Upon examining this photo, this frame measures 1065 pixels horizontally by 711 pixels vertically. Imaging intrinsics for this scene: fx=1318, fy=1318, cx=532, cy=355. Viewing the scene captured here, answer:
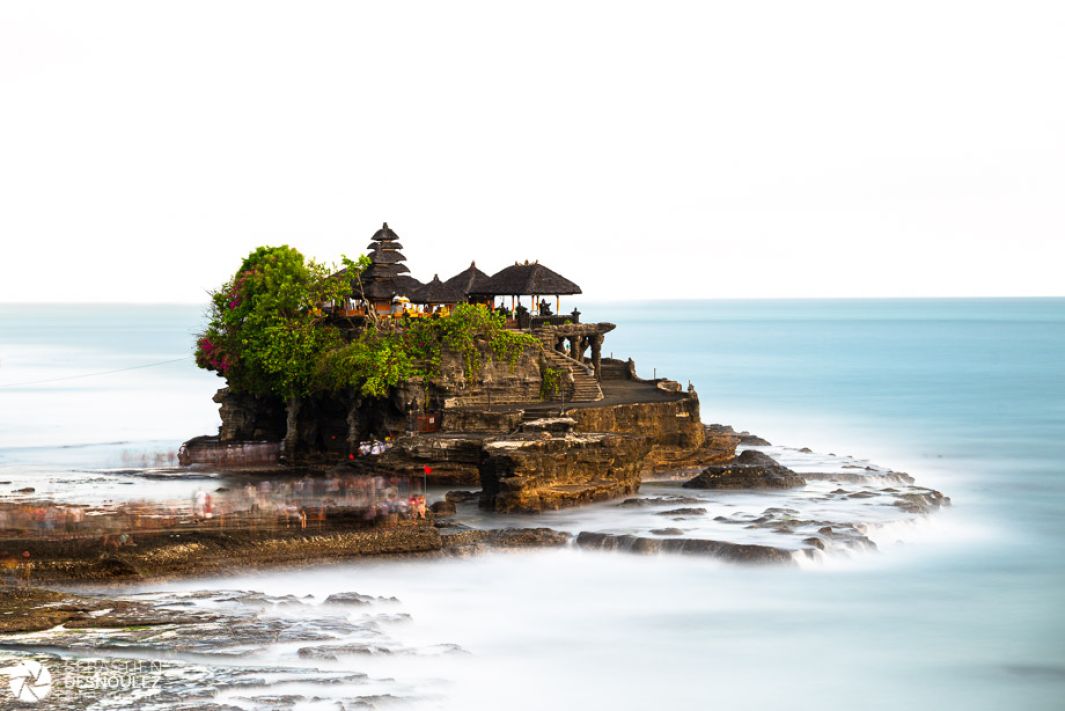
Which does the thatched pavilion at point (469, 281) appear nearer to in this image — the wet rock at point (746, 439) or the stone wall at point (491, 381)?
the stone wall at point (491, 381)

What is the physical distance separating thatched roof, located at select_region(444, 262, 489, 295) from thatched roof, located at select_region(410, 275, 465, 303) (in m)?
0.37

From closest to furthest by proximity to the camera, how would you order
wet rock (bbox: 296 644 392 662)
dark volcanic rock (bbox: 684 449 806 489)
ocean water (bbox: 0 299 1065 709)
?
1. wet rock (bbox: 296 644 392 662)
2. ocean water (bbox: 0 299 1065 709)
3. dark volcanic rock (bbox: 684 449 806 489)

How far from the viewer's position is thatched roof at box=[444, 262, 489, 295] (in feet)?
164

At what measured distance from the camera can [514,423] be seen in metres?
41.8

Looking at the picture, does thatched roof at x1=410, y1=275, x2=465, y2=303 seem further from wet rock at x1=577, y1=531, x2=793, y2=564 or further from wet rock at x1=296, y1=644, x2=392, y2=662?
wet rock at x1=296, y1=644, x2=392, y2=662

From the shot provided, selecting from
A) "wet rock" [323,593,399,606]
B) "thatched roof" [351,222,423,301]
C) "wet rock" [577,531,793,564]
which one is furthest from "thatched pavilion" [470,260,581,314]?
"wet rock" [323,593,399,606]

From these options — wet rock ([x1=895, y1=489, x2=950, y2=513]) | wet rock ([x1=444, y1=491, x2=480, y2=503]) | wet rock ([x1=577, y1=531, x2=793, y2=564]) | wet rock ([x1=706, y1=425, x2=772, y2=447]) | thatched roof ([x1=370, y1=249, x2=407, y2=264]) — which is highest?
thatched roof ([x1=370, y1=249, x2=407, y2=264])

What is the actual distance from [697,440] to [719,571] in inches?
574

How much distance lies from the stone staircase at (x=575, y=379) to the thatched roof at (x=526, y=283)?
8.89 ft

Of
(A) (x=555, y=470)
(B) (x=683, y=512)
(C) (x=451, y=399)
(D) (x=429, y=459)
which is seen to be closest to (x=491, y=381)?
(C) (x=451, y=399)

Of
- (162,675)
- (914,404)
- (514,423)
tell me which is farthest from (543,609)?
(914,404)

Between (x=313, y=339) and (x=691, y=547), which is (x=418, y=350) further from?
(x=691, y=547)

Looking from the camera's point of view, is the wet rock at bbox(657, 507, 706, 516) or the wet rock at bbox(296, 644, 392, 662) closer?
the wet rock at bbox(296, 644, 392, 662)

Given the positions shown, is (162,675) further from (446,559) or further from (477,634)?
(446,559)
